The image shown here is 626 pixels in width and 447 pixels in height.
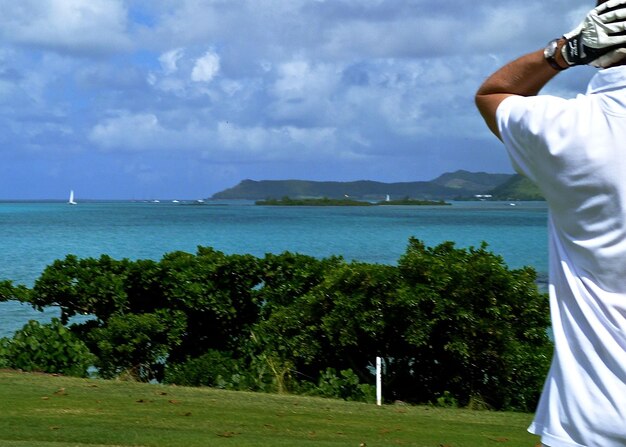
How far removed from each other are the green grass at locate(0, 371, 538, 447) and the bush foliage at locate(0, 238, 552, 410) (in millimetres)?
1476

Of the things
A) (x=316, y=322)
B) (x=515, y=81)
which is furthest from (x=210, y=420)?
(x=515, y=81)

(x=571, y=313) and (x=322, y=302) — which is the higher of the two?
(x=571, y=313)

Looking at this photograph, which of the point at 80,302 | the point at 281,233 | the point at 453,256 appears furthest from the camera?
the point at 281,233

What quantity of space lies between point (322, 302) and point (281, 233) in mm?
95415

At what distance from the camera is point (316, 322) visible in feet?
46.2

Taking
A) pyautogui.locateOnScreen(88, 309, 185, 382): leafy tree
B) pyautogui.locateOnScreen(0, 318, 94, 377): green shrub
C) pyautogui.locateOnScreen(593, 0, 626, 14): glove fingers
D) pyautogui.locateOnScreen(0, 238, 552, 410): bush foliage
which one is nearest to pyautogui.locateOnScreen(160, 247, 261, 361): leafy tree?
pyautogui.locateOnScreen(0, 238, 552, 410): bush foliage

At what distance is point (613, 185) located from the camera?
1.99 metres

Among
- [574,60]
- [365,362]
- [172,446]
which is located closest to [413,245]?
[365,362]

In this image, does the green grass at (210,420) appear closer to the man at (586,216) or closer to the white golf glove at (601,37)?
the man at (586,216)

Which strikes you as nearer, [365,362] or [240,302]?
[365,362]

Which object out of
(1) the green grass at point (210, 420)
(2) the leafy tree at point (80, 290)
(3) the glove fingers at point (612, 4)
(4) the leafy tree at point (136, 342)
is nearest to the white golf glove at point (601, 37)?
(3) the glove fingers at point (612, 4)

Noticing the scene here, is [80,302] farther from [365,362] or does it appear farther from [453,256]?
[453,256]

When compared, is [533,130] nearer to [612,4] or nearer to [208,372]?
[612,4]

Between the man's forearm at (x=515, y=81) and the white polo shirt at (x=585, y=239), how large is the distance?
8 cm
